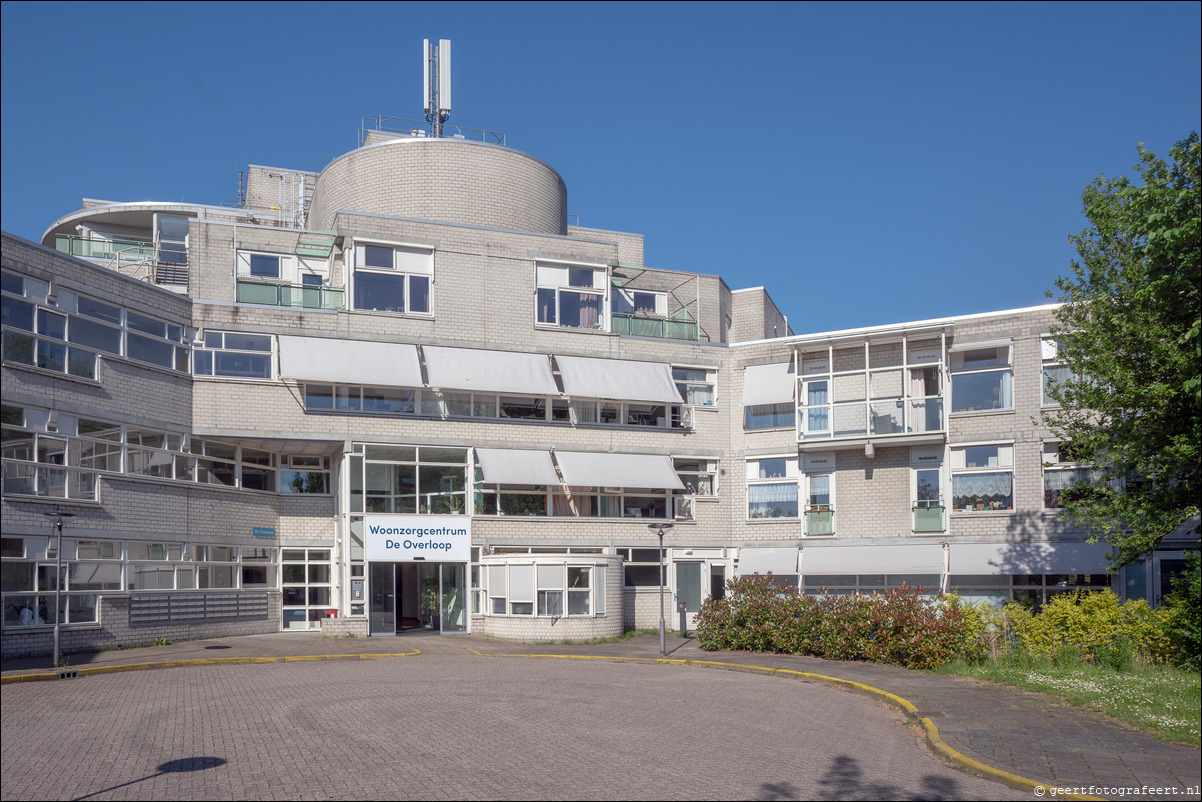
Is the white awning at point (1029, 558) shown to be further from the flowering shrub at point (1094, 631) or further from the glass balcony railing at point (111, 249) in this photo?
the glass balcony railing at point (111, 249)

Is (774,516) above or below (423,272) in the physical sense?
below

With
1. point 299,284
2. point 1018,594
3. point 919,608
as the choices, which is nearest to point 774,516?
point 1018,594

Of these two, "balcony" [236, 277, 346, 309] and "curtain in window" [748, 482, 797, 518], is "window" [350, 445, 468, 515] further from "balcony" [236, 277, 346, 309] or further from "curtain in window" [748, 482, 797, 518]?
"curtain in window" [748, 482, 797, 518]

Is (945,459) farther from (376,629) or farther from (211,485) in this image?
(211,485)

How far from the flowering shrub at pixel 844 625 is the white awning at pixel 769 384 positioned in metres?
7.77

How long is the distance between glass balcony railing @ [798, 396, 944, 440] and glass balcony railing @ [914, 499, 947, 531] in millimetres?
2075

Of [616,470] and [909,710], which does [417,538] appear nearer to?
[616,470]

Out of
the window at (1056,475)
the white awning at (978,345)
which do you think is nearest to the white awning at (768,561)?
the window at (1056,475)

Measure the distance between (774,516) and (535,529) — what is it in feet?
24.8

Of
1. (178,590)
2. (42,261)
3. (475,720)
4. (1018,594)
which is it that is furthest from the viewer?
(1018,594)

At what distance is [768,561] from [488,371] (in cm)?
1036

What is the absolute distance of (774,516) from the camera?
3231 cm

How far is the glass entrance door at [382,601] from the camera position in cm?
2838

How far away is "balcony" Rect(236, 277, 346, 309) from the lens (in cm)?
2855
